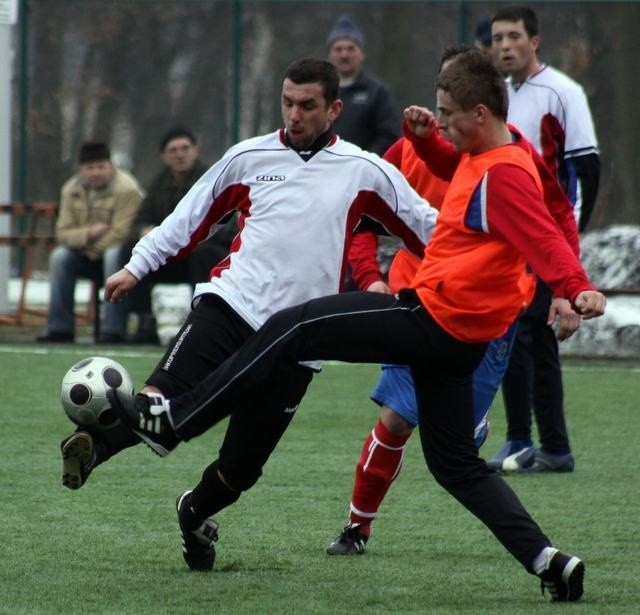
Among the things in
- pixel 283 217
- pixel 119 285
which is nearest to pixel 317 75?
pixel 283 217

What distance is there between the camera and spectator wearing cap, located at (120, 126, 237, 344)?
41.2 ft

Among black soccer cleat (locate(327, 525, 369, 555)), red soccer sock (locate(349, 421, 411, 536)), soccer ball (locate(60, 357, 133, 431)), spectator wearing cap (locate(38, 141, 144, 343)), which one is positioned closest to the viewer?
soccer ball (locate(60, 357, 133, 431))

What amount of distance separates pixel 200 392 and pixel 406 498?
2.35 m

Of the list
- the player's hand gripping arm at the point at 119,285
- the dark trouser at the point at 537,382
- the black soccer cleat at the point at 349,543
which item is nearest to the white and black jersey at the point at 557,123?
the dark trouser at the point at 537,382

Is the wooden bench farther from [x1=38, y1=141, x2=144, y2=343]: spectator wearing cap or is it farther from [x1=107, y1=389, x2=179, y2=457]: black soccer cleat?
[x1=107, y1=389, x2=179, y2=457]: black soccer cleat

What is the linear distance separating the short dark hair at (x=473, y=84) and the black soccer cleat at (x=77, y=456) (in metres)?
1.60

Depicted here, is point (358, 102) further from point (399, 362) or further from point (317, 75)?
point (399, 362)

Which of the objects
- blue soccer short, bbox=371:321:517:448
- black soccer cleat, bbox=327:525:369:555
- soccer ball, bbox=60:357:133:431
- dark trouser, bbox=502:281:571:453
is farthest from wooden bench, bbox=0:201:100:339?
soccer ball, bbox=60:357:133:431

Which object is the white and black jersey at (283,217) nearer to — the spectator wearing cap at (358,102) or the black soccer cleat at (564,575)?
the black soccer cleat at (564,575)

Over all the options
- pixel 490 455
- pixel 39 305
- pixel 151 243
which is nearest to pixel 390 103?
pixel 490 455

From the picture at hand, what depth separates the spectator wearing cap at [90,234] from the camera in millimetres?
13188

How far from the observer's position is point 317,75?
18.7 feet

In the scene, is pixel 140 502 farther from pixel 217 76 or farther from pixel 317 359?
pixel 217 76

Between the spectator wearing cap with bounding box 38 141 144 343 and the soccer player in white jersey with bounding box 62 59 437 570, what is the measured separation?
7.47 m
